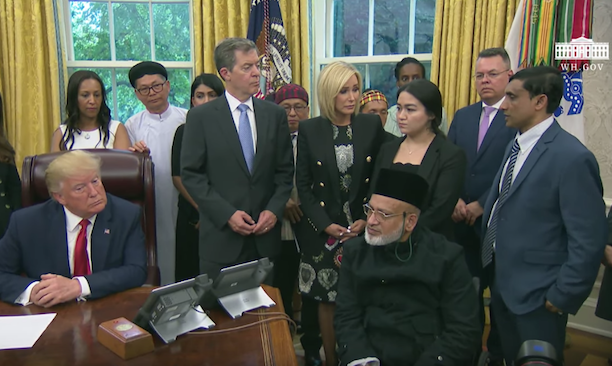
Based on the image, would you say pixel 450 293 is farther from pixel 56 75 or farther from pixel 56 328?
pixel 56 75

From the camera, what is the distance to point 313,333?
104 inches

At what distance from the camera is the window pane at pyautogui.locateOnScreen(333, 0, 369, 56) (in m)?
4.14

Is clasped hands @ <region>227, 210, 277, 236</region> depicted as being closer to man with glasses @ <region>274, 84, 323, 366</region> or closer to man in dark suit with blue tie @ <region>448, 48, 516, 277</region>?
man with glasses @ <region>274, 84, 323, 366</region>

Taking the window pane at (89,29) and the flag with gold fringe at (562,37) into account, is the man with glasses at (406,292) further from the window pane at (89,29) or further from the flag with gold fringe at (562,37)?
the window pane at (89,29)

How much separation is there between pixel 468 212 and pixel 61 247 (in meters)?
1.78

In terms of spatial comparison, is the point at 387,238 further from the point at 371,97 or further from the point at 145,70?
the point at 145,70

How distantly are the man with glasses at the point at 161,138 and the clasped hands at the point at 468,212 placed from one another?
1.72m

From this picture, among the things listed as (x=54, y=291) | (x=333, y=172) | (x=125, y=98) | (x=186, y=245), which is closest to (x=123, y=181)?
(x=54, y=291)

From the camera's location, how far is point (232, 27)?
3.75 metres

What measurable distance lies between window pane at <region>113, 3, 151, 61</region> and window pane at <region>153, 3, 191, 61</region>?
0.08 metres

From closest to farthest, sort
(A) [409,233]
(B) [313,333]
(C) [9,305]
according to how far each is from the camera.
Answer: (C) [9,305]
(A) [409,233]
(B) [313,333]

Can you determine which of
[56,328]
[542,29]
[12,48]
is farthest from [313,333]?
[12,48]

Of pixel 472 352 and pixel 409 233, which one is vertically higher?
pixel 409 233

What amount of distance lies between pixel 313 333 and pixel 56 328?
1456mm
